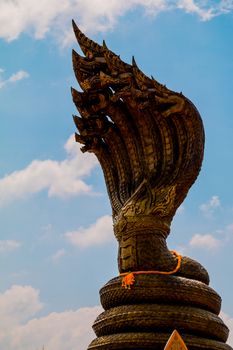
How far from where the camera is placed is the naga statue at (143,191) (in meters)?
9.59

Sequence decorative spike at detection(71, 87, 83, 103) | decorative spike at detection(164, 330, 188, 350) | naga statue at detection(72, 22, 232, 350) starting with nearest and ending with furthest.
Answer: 1. decorative spike at detection(164, 330, 188, 350)
2. naga statue at detection(72, 22, 232, 350)
3. decorative spike at detection(71, 87, 83, 103)

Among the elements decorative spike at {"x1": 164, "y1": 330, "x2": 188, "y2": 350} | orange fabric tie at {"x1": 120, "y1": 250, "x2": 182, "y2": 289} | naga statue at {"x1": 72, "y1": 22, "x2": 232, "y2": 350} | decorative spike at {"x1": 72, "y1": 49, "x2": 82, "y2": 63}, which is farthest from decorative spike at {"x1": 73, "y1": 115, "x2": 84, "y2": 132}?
→ decorative spike at {"x1": 164, "y1": 330, "x2": 188, "y2": 350}

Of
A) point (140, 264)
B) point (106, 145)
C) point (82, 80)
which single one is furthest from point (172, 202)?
point (82, 80)

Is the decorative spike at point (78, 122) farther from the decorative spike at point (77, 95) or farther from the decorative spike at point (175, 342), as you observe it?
the decorative spike at point (175, 342)

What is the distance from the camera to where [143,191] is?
427 inches

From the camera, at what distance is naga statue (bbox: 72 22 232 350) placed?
959 centimetres

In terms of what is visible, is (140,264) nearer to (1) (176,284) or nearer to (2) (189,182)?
(1) (176,284)

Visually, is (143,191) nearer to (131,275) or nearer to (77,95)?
(131,275)

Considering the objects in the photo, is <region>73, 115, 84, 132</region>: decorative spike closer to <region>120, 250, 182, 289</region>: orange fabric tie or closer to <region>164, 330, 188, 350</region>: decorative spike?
<region>120, 250, 182, 289</region>: orange fabric tie

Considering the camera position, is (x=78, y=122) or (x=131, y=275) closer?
(x=131, y=275)

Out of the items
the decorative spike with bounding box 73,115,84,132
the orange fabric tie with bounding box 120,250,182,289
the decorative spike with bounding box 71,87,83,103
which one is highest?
the decorative spike with bounding box 71,87,83,103

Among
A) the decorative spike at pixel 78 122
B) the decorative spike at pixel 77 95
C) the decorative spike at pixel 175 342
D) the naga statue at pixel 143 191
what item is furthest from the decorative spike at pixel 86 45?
the decorative spike at pixel 175 342

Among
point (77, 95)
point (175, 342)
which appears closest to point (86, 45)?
point (77, 95)

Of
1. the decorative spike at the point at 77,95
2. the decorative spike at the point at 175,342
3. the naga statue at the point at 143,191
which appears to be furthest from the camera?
the decorative spike at the point at 77,95
